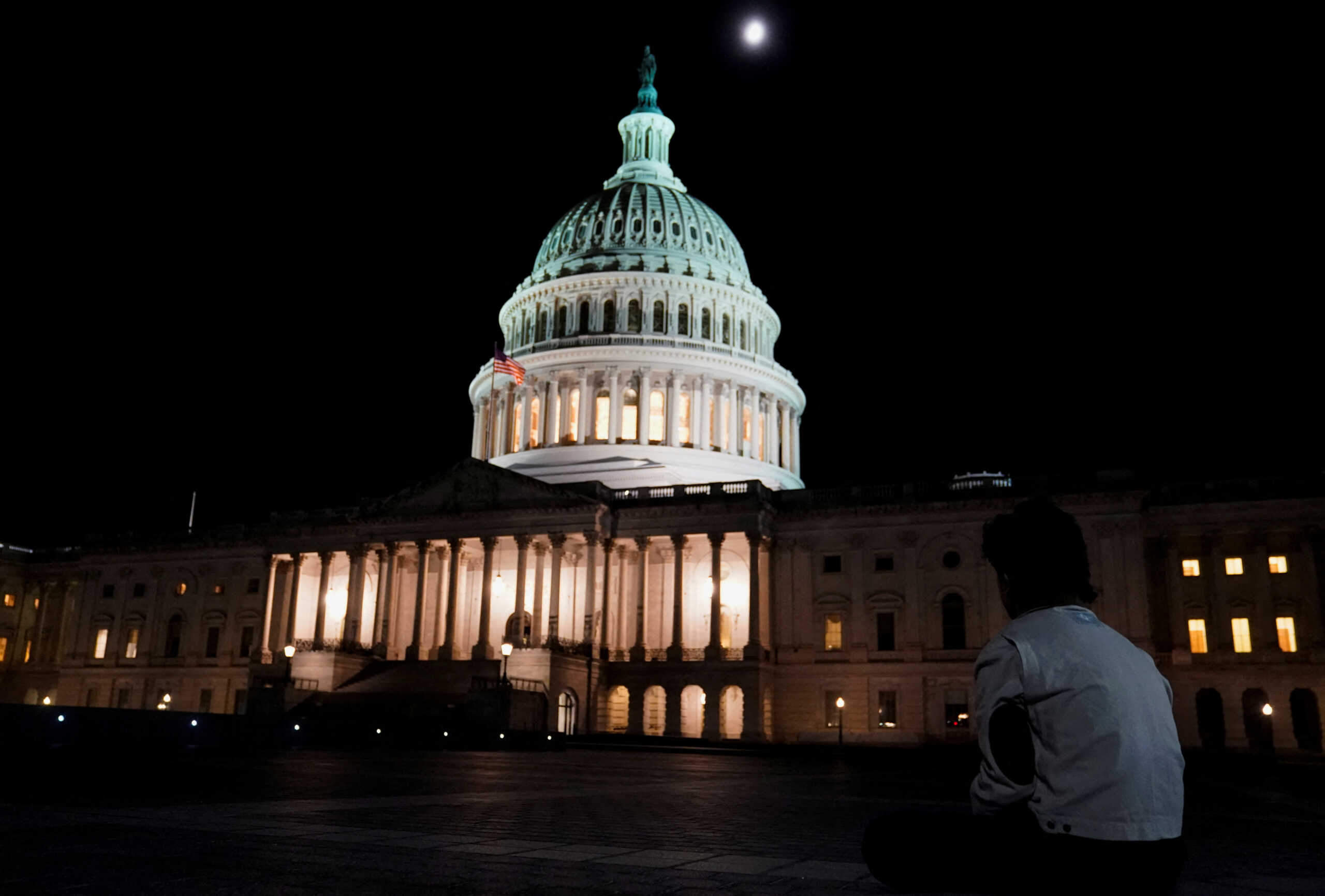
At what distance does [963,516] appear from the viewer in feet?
211

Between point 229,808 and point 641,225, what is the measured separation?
83782 mm

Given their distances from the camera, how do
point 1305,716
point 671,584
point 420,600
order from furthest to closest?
point 671,584
point 420,600
point 1305,716

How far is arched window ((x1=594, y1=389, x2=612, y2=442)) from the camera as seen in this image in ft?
276

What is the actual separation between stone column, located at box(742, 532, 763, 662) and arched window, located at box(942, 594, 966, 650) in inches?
419

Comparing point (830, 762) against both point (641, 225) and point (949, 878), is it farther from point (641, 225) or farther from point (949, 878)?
point (641, 225)

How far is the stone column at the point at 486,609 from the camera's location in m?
65.6

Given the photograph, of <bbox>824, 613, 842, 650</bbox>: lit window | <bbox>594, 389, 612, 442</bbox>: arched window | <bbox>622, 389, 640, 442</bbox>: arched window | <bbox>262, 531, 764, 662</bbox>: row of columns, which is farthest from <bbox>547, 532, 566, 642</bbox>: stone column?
<bbox>594, 389, 612, 442</bbox>: arched window

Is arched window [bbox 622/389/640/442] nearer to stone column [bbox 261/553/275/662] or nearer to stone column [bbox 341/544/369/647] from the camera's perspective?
stone column [bbox 341/544/369/647]

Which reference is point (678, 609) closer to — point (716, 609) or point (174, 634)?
point (716, 609)

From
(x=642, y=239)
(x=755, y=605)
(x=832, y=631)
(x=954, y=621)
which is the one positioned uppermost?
(x=642, y=239)

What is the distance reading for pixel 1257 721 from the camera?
2350 inches

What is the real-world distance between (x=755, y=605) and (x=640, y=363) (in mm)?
26332

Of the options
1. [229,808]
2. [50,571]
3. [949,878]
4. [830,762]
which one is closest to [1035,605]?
[949,878]

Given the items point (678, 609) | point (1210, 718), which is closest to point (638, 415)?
point (678, 609)
